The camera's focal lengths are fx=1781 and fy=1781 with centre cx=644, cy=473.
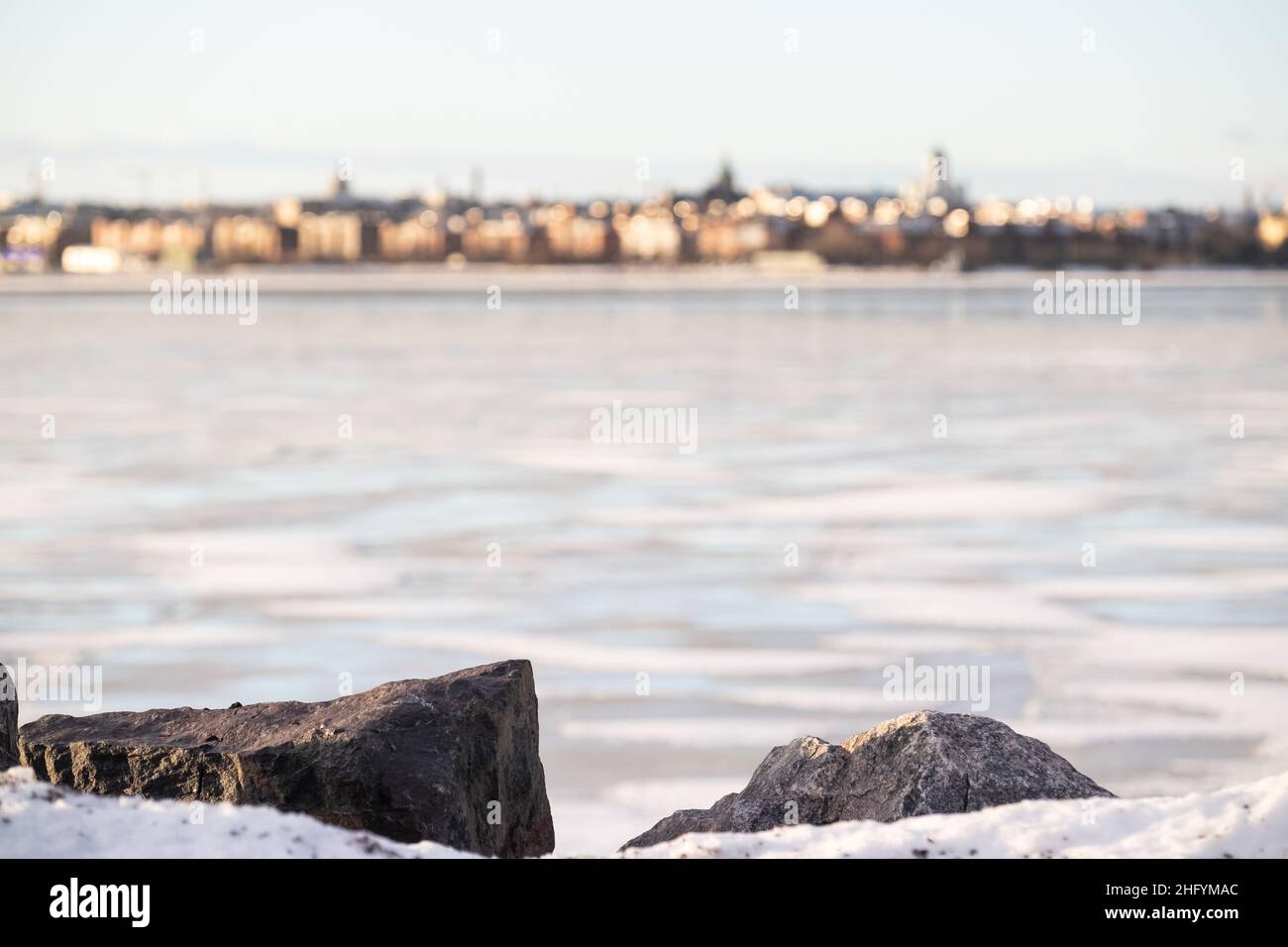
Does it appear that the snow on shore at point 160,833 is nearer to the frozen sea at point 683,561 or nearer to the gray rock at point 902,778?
the gray rock at point 902,778

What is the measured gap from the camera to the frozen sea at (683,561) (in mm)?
7215

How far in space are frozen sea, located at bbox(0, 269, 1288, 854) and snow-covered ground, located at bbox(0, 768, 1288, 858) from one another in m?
1.99

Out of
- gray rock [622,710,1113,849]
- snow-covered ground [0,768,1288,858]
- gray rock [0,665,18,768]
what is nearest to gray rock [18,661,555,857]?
gray rock [0,665,18,768]

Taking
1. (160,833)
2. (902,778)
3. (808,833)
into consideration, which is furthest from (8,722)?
(902,778)

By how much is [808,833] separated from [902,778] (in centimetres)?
89

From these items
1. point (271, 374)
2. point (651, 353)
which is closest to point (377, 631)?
point (271, 374)

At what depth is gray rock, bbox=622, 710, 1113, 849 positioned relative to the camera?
15.6 ft

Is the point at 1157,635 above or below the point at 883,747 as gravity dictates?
below

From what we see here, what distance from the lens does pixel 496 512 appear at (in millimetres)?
12773

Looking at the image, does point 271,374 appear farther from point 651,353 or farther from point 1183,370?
point 1183,370

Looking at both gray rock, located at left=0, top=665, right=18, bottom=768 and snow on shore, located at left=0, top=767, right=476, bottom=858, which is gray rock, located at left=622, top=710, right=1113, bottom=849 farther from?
gray rock, located at left=0, top=665, right=18, bottom=768

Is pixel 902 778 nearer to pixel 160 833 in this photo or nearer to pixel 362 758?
pixel 362 758

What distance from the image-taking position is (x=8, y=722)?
4973 mm

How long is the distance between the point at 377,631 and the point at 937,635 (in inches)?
107
